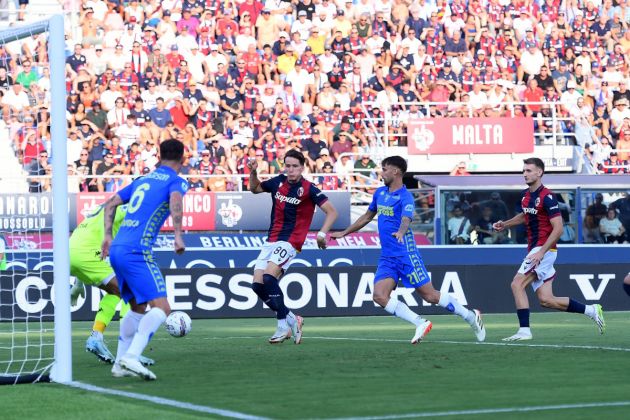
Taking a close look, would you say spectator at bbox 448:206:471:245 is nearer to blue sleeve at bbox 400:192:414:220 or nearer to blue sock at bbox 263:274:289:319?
blue sock at bbox 263:274:289:319

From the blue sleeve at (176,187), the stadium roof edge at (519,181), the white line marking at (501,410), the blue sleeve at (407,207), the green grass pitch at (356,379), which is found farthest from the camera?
the stadium roof edge at (519,181)

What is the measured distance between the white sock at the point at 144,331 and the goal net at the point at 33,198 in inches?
26.7

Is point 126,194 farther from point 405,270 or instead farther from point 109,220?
point 405,270

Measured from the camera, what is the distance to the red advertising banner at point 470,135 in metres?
30.1

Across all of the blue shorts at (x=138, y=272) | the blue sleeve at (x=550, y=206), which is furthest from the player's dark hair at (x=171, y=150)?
the blue sleeve at (x=550, y=206)

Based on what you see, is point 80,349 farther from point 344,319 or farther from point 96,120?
point 96,120

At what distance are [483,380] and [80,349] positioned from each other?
593 cm

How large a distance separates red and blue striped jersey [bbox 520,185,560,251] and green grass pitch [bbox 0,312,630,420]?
1243 millimetres

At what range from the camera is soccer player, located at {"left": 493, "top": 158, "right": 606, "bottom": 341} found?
15.4m

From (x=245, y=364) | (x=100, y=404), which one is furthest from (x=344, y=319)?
(x=100, y=404)

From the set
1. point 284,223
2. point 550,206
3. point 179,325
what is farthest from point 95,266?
point 550,206

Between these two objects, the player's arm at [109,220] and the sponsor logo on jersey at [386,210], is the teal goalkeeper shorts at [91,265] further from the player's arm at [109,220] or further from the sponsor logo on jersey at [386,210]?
the sponsor logo on jersey at [386,210]

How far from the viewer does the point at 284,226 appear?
1563cm

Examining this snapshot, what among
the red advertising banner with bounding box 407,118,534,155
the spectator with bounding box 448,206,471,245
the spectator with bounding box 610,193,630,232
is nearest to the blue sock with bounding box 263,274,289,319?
the spectator with bounding box 448,206,471,245
